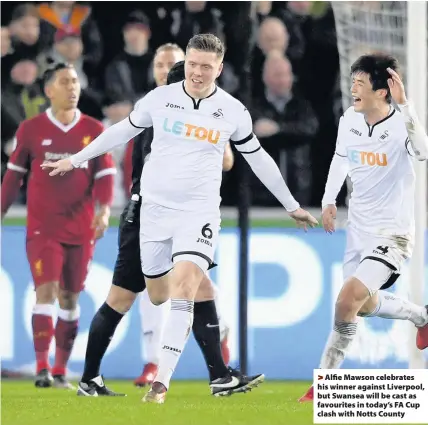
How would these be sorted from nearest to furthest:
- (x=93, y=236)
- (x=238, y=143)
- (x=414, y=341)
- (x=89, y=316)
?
1. (x=238, y=143)
2. (x=414, y=341)
3. (x=93, y=236)
4. (x=89, y=316)

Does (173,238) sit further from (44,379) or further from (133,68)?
(133,68)

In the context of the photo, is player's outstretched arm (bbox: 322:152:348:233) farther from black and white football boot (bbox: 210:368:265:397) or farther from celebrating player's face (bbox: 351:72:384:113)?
black and white football boot (bbox: 210:368:265:397)

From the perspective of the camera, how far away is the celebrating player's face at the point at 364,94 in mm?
7801

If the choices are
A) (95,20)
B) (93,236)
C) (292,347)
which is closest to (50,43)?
(95,20)

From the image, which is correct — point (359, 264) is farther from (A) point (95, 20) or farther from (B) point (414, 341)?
(A) point (95, 20)

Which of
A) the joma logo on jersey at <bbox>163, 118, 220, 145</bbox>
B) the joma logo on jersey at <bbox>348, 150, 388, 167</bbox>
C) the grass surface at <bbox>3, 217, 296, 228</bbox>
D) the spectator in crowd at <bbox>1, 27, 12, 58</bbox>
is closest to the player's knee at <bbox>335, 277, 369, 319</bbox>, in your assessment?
the joma logo on jersey at <bbox>348, 150, 388, 167</bbox>

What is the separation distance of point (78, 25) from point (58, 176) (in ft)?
5.69

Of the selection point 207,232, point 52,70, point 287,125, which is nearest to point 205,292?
point 207,232

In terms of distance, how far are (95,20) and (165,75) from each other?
7.29ft

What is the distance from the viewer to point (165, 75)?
832 cm

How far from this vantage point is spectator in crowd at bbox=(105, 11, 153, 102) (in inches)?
395

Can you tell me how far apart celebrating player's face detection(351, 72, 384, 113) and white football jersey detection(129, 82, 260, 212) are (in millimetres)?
776

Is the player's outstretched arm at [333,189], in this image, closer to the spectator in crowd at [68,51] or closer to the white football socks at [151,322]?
the white football socks at [151,322]

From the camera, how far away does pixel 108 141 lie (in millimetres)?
7445
